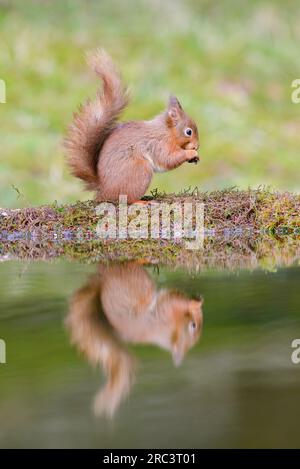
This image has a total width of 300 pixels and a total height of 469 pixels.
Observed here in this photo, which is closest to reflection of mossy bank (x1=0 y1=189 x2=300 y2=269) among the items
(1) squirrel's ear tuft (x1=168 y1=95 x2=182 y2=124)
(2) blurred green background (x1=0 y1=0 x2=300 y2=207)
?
(1) squirrel's ear tuft (x1=168 y1=95 x2=182 y2=124)

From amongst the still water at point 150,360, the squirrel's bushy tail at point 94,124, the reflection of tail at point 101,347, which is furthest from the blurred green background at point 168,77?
the reflection of tail at point 101,347

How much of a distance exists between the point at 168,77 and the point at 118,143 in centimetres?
778

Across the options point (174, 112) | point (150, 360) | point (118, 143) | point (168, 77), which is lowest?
point (150, 360)

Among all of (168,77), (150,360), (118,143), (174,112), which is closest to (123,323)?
(150,360)

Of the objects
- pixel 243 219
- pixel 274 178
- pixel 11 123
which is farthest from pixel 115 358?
pixel 11 123

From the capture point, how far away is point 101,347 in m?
3.13

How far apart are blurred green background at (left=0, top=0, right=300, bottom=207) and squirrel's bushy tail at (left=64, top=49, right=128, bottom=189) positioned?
403cm

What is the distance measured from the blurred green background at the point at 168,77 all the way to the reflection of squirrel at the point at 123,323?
6329mm

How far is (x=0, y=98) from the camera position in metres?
12.8

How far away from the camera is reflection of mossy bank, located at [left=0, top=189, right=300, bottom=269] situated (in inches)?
205

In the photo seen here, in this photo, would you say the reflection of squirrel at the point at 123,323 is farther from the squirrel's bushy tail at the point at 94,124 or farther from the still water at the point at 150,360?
the squirrel's bushy tail at the point at 94,124

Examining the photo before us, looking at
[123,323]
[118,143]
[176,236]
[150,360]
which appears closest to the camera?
[150,360]

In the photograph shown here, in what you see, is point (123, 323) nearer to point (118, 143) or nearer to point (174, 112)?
point (118, 143)
